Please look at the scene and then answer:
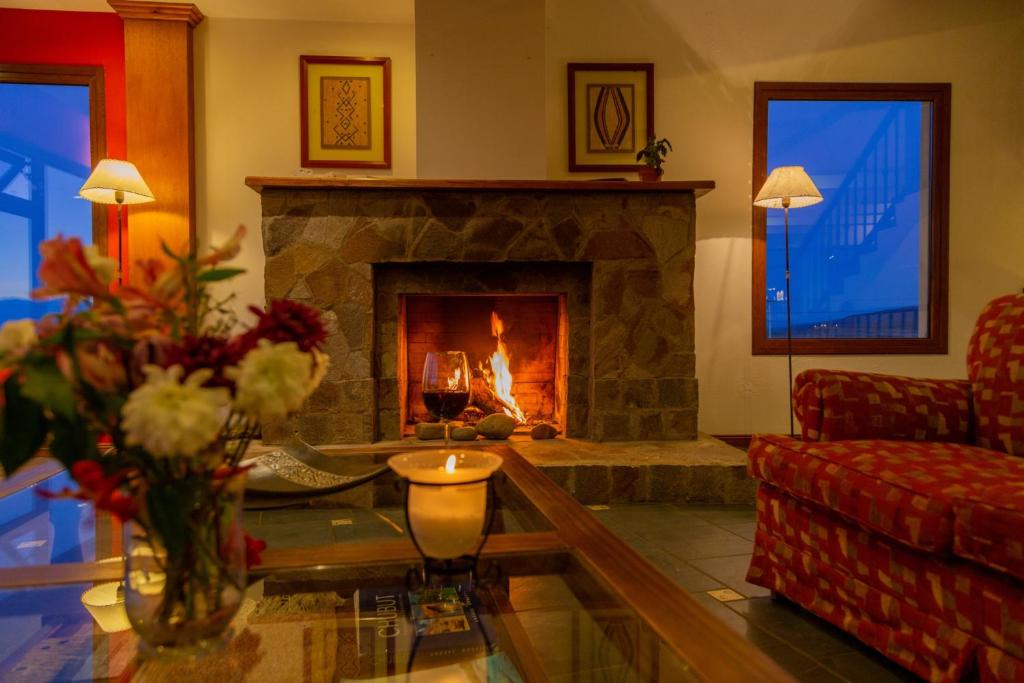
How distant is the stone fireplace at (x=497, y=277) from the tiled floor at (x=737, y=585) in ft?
2.29

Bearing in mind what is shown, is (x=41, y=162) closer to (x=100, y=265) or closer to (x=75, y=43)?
(x=75, y=43)

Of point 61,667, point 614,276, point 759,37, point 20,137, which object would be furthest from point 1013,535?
point 20,137

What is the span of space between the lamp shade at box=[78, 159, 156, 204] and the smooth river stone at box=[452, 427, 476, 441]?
1.88 meters

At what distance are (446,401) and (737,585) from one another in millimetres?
1061

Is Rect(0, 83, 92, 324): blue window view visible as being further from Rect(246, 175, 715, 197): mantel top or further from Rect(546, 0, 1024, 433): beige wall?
Rect(546, 0, 1024, 433): beige wall

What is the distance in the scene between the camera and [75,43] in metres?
3.81

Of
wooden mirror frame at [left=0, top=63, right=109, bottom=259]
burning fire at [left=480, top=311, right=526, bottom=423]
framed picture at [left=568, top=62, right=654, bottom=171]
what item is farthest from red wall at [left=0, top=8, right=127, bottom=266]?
framed picture at [left=568, top=62, right=654, bottom=171]

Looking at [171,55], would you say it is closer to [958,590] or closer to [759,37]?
[759,37]

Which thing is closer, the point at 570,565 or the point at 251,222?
the point at 570,565

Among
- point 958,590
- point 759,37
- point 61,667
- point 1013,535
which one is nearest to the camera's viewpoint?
point 61,667

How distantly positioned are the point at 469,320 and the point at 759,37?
223cm

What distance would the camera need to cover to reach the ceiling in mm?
3707

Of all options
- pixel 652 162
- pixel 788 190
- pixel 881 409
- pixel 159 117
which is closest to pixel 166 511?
pixel 881 409

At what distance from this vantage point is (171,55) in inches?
147
